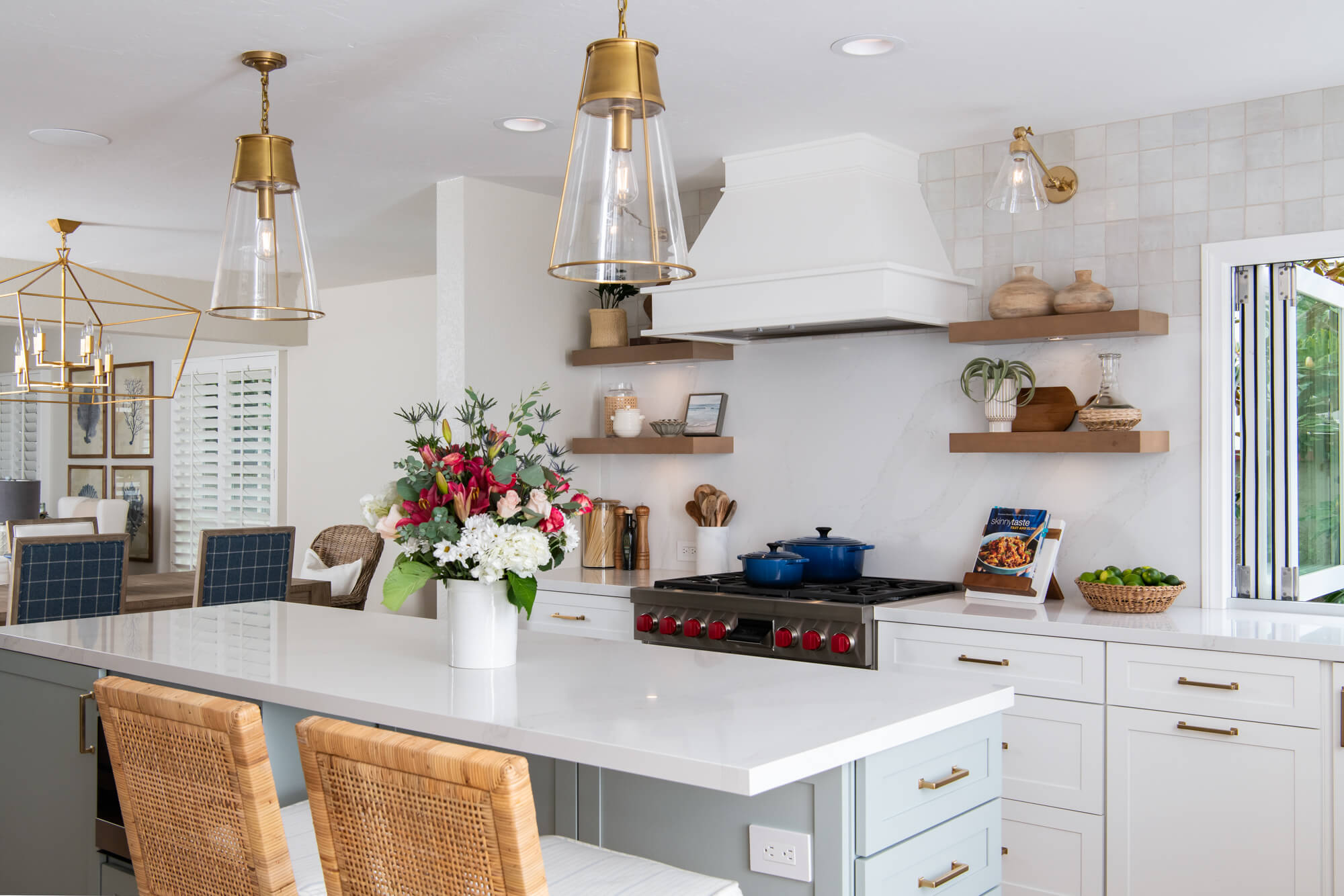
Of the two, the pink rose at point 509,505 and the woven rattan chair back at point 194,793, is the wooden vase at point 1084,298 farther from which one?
the woven rattan chair back at point 194,793

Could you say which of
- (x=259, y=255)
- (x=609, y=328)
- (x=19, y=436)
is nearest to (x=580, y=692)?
(x=259, y=255)

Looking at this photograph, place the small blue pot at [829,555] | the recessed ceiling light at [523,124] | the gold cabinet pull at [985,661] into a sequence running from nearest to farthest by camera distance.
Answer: the gold cabinet pull at [985,661]
the recessed ceiling light at [523,124]
the small blue pot at [829,555]

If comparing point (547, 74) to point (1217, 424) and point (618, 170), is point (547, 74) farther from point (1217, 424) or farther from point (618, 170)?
point (1217, 424)

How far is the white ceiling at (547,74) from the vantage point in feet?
9.11

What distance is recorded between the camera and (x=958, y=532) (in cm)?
404

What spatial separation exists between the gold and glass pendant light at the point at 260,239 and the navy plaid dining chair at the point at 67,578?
1.99 metres

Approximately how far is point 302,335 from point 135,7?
5292 millimetres

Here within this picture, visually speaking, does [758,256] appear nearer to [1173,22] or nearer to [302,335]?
[1173,22]

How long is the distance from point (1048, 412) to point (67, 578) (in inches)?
142

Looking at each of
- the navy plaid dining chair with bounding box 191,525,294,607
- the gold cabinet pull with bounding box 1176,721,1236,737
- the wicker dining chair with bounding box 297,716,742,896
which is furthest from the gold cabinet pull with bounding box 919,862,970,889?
the navy plaid dining chair with bounding box 191,525,294,607

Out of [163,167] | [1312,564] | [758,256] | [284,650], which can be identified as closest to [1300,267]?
[1312,564]

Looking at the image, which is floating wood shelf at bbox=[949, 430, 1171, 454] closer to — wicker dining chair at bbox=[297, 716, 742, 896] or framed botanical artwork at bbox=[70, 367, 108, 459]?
wicker dining chair at bbox=[297, 716, 742, 896]

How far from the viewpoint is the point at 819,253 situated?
3.80 meters

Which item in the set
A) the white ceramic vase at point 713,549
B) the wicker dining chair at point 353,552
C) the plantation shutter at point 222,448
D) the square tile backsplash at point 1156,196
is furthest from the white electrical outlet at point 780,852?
the plantation shutter at point 222,448
